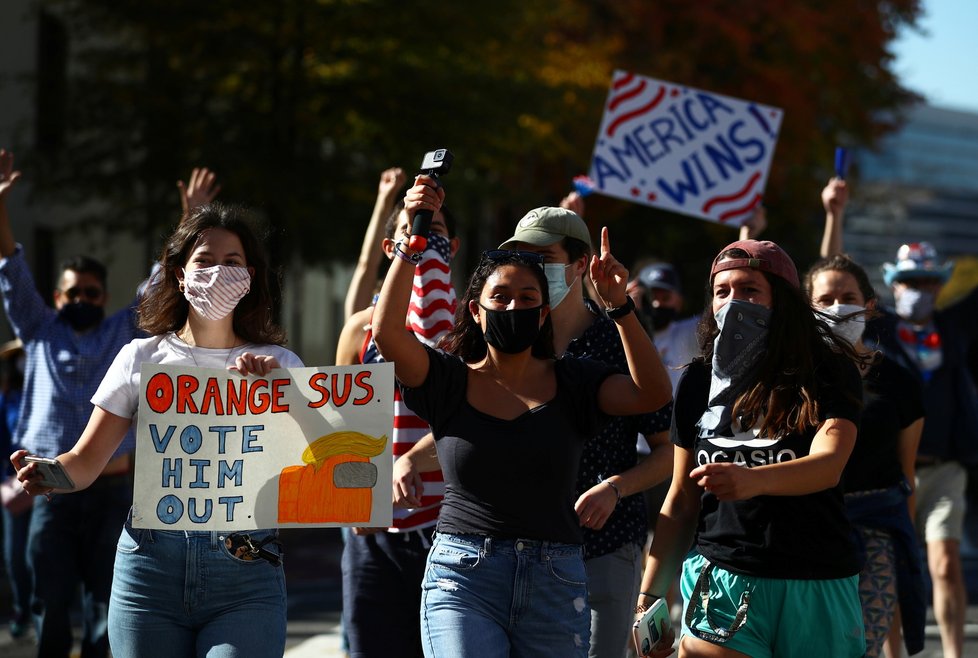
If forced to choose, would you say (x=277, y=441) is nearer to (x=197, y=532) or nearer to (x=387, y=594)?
(x=197, y=532)

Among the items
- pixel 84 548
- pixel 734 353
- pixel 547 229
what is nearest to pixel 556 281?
pixel 547 229

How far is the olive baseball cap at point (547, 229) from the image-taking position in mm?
5113

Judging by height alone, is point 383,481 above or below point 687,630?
above

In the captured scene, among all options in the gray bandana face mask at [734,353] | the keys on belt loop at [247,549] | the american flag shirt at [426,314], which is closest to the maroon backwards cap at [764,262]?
the gray bandana face mask at [734,353]

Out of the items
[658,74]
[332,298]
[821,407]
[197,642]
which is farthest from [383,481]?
[332,298]

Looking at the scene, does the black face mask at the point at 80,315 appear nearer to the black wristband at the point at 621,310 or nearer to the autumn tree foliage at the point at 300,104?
the black wristband at the point at 621,310

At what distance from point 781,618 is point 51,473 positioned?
208 centimetres

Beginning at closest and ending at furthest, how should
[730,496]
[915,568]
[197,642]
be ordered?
1. [730,496]
2. [197,642]
3. [915,568]

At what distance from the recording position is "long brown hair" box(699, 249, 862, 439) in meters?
4.28

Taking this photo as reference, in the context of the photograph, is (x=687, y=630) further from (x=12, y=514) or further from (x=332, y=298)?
(x=332, y=298)

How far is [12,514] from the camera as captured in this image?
906cm

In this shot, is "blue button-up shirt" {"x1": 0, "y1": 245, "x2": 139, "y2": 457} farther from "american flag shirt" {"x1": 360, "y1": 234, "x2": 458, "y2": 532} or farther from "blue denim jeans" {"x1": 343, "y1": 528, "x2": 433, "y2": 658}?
"blue denim jeans" {"x1": 343, "y1": 528, "x2": 433, "y2": 658}

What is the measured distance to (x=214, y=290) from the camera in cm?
449

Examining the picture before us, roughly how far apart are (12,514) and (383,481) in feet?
17.4
